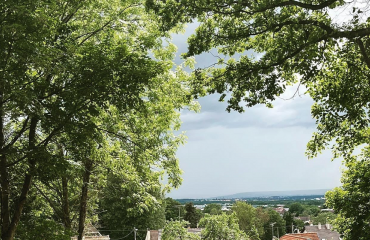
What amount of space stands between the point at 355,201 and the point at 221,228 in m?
5.70

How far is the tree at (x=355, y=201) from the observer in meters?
5.43

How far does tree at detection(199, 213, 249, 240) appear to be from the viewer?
1055 cm

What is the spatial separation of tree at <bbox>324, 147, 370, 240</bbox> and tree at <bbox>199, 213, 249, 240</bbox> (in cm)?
387

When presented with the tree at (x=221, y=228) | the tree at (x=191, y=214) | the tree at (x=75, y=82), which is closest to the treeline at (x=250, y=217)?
the tree at (x=191, y=214)

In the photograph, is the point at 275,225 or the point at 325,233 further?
the point at 275,225

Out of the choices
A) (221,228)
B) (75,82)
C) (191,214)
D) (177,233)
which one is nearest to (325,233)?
(191,214)

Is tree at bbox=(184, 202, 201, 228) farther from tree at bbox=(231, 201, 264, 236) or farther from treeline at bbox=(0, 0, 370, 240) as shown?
treeline at bbox=(0, 0, 370, 240)

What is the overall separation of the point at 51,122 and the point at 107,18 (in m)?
3.24

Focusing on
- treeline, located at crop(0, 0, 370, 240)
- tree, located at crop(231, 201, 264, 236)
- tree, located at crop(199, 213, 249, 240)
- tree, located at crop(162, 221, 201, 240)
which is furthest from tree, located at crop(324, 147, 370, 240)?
tree, located at crop(231, 201, 264, 236)

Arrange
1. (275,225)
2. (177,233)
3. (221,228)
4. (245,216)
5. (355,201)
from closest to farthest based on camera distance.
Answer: (355,201) < (177,233) < (221,228) < (245,216) < (275,225)

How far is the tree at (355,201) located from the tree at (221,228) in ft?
12.7

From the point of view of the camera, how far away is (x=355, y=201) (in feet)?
18.8

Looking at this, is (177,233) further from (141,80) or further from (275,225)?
(275,225)

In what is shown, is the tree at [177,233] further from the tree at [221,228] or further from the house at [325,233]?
the house at [325,233]
